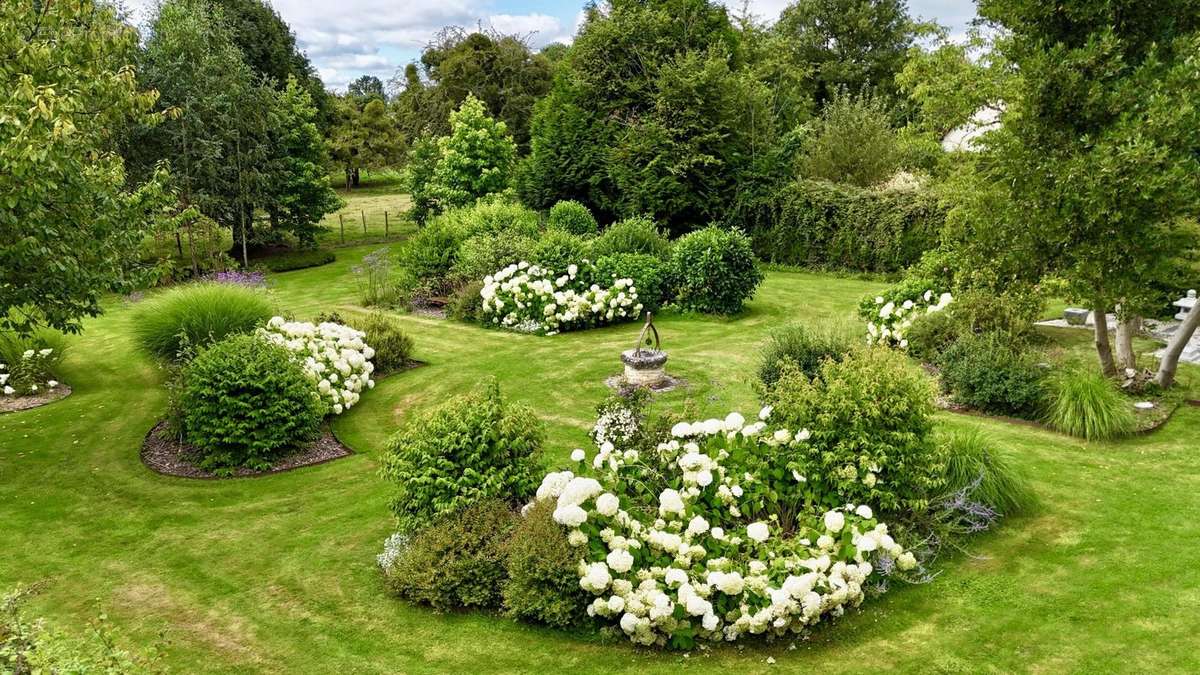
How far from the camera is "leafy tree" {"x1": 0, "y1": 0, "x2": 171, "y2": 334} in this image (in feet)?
24.1

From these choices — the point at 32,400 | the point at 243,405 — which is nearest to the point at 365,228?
the point at 32,400

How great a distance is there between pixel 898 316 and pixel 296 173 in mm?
21438

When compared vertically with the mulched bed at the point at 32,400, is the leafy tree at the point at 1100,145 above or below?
above

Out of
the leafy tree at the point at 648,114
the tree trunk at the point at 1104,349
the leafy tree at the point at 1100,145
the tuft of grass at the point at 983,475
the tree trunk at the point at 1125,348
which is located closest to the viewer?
the tuft of grass at the point at 983,475

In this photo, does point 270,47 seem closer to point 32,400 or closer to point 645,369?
point 32,400

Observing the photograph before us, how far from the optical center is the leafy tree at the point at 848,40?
43.1m

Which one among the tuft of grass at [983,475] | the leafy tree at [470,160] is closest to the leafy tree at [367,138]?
the leafy tree at [470,160]

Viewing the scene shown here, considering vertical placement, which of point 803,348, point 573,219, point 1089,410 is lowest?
point 1089,410

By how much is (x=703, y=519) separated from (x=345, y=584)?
3059 mm

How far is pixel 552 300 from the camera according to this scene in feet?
51.2

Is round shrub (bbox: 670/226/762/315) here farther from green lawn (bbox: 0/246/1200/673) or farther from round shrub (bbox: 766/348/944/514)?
round shrub (bbox: 766/348/944/514)

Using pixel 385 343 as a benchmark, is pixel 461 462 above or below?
below

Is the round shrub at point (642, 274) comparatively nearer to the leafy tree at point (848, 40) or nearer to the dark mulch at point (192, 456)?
the dark mulch at point (192, 456)

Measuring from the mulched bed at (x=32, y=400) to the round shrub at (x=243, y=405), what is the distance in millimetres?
3802
